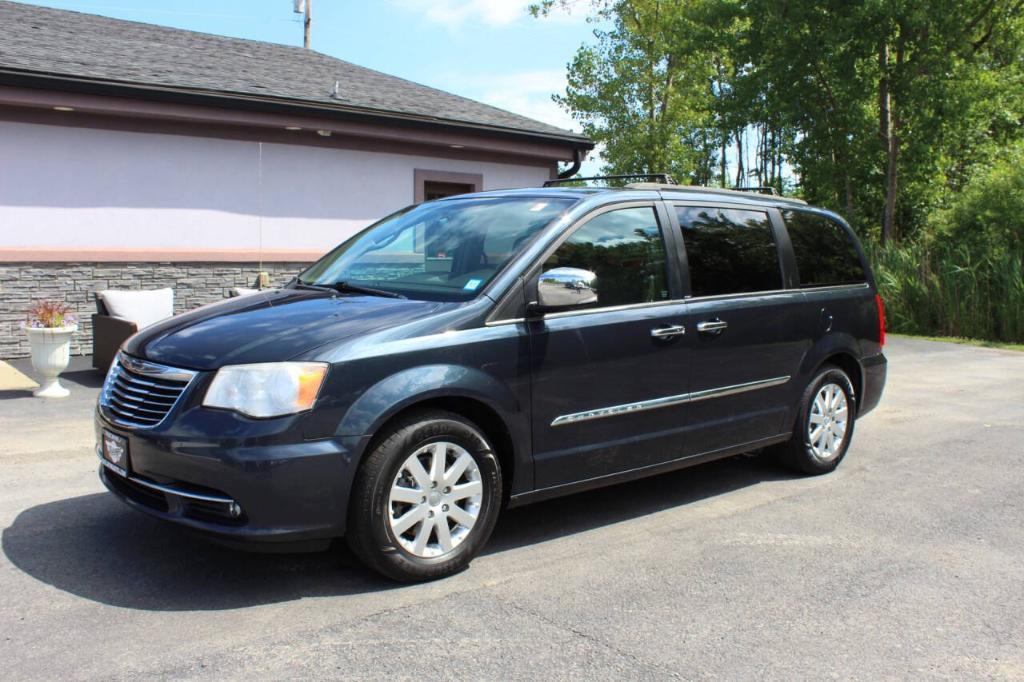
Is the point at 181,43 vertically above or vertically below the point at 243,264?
above

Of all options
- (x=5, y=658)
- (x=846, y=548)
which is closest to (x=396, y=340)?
(x=5, y=658)

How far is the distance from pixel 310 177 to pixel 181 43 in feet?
12.6

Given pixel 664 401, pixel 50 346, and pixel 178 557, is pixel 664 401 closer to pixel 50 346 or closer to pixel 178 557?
pixel 178 557

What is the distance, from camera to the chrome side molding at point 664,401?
4.65m

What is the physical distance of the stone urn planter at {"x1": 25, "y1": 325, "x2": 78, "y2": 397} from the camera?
27.3ft

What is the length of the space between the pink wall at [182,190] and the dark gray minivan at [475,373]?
730 centimetres

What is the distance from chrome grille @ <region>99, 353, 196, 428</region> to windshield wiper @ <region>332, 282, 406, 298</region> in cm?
114

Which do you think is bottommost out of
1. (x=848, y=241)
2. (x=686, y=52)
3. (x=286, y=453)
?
(x=286, y=453)

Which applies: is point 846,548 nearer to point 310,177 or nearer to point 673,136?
point 310,177

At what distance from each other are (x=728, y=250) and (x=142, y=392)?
349 centimetres

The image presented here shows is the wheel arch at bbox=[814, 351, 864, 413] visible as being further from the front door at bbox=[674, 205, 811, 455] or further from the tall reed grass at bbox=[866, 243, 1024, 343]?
the tall reed grass at bbox=[866, 243, 1024, 343]

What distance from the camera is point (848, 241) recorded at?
6.71 m

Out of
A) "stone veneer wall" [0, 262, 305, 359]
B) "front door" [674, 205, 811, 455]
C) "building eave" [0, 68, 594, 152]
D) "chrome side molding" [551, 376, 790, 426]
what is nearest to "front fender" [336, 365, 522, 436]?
"chrome side molding" [551, 376, 790, 426]

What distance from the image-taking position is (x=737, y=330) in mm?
5469
